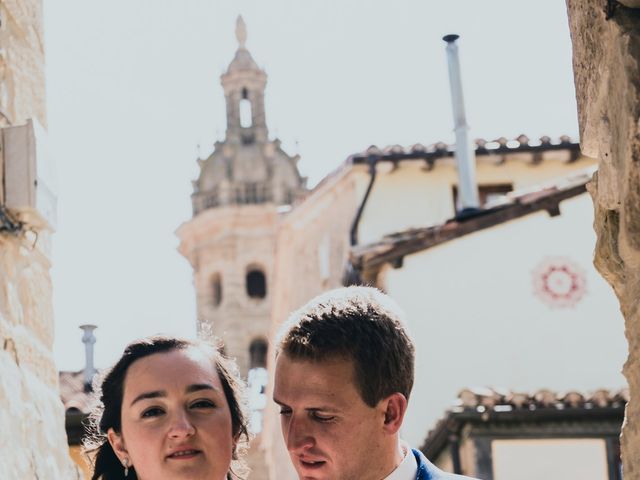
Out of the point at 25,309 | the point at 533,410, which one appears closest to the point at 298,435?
the point at 25,309

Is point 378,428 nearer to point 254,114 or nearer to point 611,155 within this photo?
point 611,155

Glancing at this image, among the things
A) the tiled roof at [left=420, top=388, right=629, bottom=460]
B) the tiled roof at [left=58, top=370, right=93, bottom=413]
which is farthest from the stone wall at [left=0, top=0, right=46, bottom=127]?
the tiled roof at [left=420, top=388, right=629, bottom=460]

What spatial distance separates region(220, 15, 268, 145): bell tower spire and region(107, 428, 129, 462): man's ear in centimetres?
5864

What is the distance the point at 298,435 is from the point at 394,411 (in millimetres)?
239

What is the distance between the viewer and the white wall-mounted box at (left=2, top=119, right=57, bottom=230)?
5.20m

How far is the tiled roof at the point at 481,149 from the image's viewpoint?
19.0 meters

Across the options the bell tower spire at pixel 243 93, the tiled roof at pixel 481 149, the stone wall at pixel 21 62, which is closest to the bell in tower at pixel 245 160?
the bell tower spire at pixel 243 93

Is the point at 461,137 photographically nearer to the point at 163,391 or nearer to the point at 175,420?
the point at 163,391

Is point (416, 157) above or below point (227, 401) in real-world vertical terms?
above

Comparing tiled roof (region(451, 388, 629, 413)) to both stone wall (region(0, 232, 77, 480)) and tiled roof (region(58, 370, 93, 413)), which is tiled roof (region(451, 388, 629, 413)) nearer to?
tiled roof (region(58, 370, 93, 413))

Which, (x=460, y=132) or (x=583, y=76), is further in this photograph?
(x=460, y=132)

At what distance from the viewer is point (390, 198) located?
63.5 feet

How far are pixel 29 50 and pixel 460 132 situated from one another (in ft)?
41.4

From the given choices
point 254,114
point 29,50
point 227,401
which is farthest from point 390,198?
point 254,114
